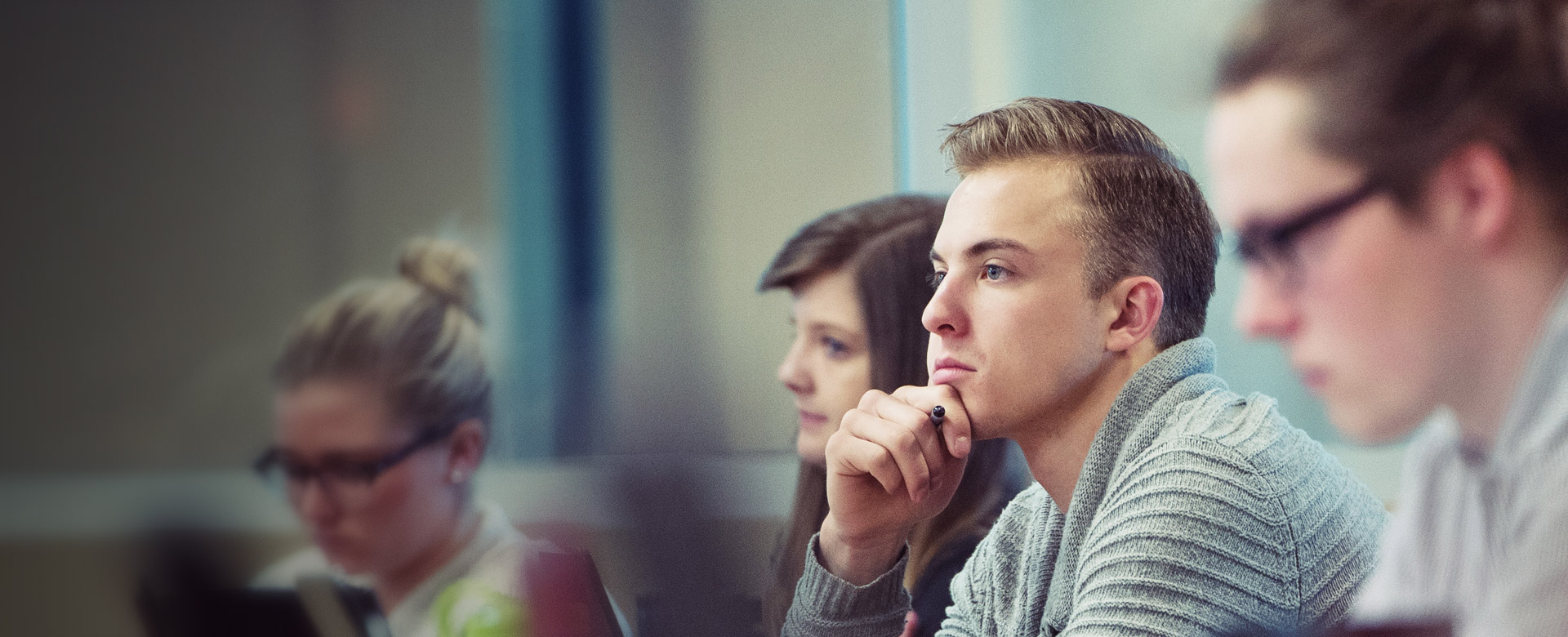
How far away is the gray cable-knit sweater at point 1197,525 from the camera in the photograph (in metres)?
0.60

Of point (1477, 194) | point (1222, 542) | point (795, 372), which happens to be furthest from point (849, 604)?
point (1477, 194)

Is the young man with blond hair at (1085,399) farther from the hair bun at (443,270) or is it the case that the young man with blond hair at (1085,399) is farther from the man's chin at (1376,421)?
the hair bun at (443,270)

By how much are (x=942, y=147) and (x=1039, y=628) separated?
38cm

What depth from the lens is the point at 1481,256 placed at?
0.50 meters

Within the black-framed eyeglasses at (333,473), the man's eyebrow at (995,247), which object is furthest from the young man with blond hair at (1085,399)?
the black-framed eyeglasses at (333,473)

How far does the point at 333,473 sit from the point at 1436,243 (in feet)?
2.54

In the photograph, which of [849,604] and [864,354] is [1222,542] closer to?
[849,604]

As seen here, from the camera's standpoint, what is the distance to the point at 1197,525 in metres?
0.61

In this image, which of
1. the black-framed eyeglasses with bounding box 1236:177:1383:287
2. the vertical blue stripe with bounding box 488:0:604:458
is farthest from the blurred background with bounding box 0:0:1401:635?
the black-framed eyeglasses with bounding box 1236:177:1383:287

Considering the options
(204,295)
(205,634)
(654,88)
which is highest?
(654,88)

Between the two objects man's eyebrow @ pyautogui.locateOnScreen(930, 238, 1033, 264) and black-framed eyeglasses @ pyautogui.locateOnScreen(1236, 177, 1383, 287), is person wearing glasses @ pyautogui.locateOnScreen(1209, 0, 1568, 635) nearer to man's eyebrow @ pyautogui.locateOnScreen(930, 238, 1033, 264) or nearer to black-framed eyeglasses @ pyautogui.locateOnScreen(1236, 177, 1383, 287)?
black-framed eyeglasses @ pyautogui.locateOnScreen(1236, 177, 1383, 287)

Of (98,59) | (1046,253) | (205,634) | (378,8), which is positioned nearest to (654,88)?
(378,8)

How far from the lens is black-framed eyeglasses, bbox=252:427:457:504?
2.68ft

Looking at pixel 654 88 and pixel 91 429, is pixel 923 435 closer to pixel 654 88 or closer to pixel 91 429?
pixel 654 88
